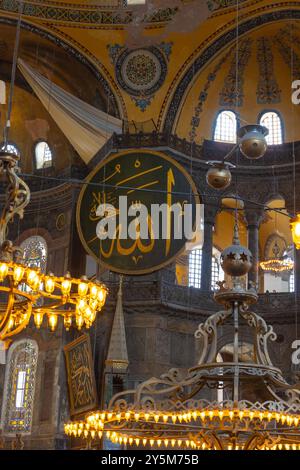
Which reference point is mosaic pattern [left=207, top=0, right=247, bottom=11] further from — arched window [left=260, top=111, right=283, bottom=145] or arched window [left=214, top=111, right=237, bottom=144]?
arched window [left=260, top=111, right=283, bottom=145]

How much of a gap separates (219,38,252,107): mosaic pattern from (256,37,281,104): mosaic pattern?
0.27m

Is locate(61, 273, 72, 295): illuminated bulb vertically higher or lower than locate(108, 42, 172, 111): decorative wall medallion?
lower

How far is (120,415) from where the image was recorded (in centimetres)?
714

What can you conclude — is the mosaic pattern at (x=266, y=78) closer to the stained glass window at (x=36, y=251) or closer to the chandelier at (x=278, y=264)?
the chandelier at (x=278, y=264)

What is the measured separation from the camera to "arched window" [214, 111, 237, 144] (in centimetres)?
1593

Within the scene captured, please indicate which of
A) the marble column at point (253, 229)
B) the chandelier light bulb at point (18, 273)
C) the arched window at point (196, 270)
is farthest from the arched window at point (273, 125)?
the chandelier light bulb at point (18, 273)

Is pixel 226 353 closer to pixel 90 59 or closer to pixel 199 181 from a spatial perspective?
pixel 199 181

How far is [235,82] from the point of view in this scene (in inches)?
619

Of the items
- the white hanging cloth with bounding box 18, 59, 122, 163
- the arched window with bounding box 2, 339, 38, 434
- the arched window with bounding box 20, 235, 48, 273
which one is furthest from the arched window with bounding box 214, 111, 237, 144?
the arched window with bounding box 2, 339, 38, 434

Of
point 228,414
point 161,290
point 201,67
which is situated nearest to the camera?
point 228,414

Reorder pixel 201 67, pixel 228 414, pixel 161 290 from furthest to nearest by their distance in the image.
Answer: pixel 201 67
pixel 161 290
pixel 228 414

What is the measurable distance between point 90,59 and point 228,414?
10.0 m

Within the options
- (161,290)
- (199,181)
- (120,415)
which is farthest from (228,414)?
Result: (199,181)

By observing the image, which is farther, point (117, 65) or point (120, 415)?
point (117, 65)
